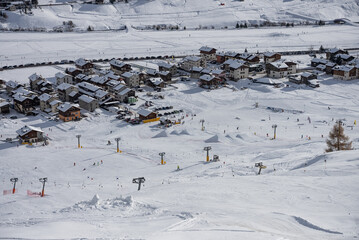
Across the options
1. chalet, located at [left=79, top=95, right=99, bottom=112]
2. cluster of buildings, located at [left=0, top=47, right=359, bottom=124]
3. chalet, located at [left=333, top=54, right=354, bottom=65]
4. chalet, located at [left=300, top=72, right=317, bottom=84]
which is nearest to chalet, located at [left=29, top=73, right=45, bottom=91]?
cluster of buildings, located at [left=0, top=47, right=359, bottom=124]

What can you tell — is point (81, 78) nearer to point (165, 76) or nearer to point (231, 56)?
point (165, 76)

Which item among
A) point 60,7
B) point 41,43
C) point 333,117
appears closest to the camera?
point 333,117

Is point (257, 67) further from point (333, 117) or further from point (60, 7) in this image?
point (60, 7)

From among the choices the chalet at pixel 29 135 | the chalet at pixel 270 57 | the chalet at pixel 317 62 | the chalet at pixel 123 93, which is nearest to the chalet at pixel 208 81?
the chalet at pixel 123 93

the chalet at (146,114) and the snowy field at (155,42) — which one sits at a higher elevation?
the snowy field at (155,42)

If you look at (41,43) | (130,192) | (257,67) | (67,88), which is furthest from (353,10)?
(130,192)

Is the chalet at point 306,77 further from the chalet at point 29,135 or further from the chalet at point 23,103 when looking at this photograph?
the chalet at point 29,135

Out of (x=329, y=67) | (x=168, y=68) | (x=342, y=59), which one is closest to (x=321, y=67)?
(x=329, y=67)
